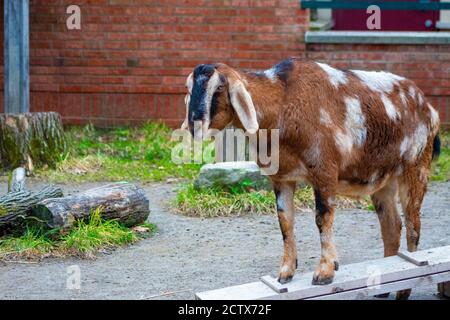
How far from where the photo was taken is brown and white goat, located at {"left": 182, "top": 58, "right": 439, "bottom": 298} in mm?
5359

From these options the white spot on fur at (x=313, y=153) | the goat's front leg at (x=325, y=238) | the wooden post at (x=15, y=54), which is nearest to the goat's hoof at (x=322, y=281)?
the goat's front leg at (x=325, y=238)

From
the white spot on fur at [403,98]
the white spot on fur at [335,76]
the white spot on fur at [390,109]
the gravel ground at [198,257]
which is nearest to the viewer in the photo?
the white spot on fur at [335,76]

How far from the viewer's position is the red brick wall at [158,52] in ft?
41.2

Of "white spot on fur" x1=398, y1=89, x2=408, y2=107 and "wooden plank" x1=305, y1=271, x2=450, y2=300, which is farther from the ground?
"white spot on fur" x1=398, y1=89, x2=408, y2=107

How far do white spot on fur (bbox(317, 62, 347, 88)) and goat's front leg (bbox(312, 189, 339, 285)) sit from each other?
0.73 meters

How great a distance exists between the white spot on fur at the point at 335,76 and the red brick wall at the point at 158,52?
6.66 m

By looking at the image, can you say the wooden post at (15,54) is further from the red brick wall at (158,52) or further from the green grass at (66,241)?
the green grass at (66,241)

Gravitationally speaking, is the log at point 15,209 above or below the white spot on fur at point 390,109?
below

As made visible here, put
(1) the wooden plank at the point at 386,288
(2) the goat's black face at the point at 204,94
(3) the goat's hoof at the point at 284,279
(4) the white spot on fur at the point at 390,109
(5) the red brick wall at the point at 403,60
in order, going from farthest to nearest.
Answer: (5) the red brick wall at the point at 403,60, (4) the white spot on fur at the point at 390,109, (3) the goat's hoof at the point at 284,279, (1) the wooden plank at the point at 386,288, (2) the goat's black face at the point at 204,94

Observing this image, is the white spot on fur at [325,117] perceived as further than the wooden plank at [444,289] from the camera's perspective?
No

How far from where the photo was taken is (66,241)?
25.1 ft

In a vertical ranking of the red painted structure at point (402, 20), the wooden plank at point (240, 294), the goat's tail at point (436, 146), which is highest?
the red painted structure at point (402, 20)

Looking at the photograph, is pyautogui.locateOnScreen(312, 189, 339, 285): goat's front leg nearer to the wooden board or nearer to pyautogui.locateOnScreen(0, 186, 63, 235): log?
the wooden board

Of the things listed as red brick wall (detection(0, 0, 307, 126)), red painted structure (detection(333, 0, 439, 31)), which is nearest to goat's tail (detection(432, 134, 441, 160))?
red brick wall (detection(0, 0, 307, 126))
